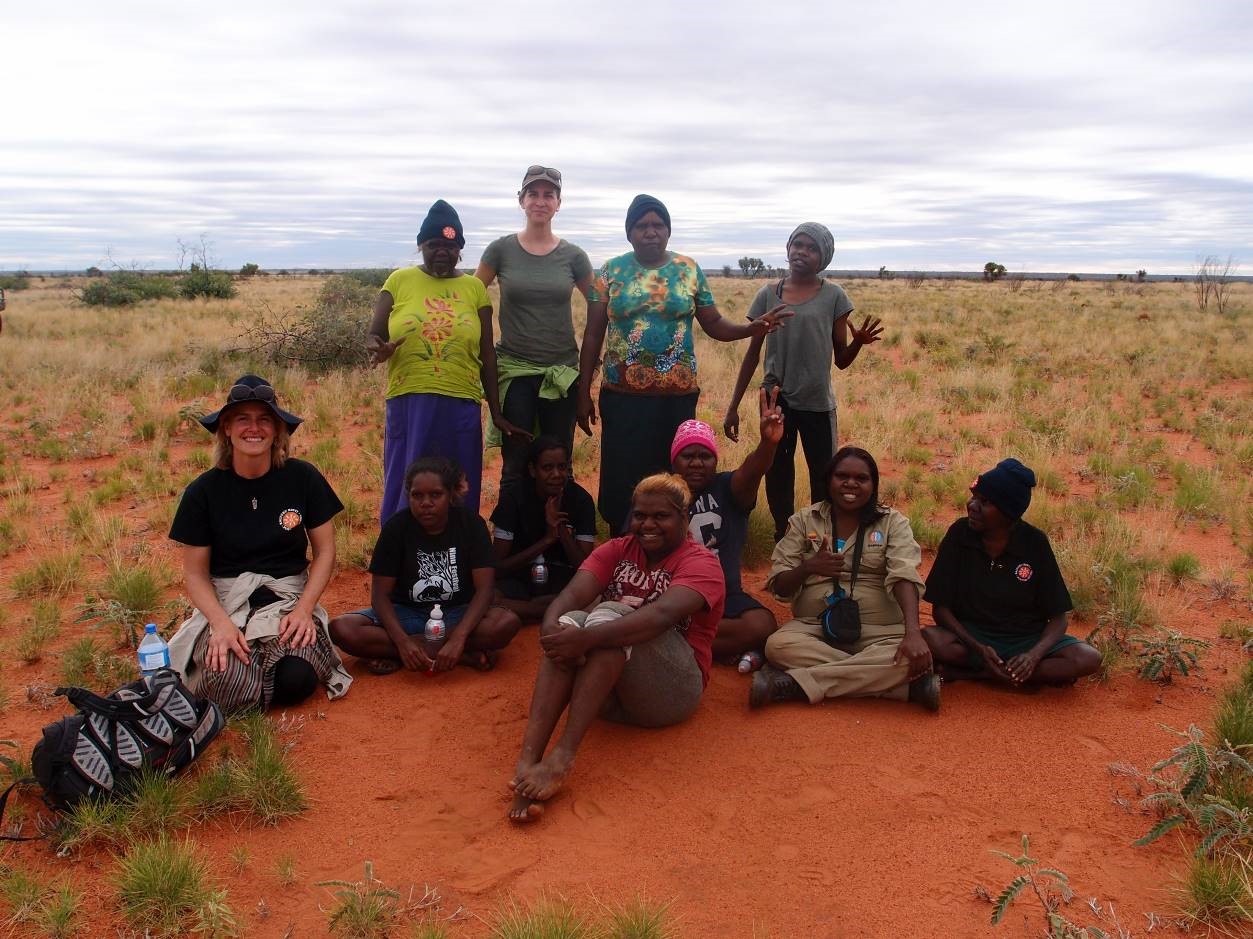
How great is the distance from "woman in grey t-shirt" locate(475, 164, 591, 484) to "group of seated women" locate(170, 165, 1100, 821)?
0.02m

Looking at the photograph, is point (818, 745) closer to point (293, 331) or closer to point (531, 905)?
point (531, 905)

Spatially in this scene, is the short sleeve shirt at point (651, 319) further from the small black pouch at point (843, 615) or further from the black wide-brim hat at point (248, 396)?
the black wide-brim hat at point (248, 396)

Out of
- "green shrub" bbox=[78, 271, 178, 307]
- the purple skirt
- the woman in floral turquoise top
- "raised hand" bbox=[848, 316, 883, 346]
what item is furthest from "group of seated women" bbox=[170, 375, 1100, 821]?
"green shrub" bbox=[78, 271, 178, 307]

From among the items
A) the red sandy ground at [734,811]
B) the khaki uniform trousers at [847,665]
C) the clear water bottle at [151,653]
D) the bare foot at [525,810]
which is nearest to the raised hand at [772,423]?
the khaki uniform trousers at [847,665]

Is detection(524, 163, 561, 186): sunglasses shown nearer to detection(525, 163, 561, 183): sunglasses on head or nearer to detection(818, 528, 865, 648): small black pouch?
detection(525, 163, 561, 183): sunglasses on head

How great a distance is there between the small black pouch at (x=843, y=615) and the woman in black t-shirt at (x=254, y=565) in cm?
242

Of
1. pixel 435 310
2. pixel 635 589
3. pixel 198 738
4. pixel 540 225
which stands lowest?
pixel 198 738

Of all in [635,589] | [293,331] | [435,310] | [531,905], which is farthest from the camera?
[293,331]

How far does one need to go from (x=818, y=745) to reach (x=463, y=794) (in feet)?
5.14

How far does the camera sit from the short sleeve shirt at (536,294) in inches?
205

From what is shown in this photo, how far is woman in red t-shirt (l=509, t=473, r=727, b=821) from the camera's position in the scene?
340 centimetres

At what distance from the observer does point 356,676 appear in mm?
4543

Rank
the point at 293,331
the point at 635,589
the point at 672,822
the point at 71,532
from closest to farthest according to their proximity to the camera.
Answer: the point at 672,822
the point at 635,589
the point at 71,532
the point at 293,331

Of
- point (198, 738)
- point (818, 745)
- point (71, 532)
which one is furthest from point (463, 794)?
point (71, 532)
